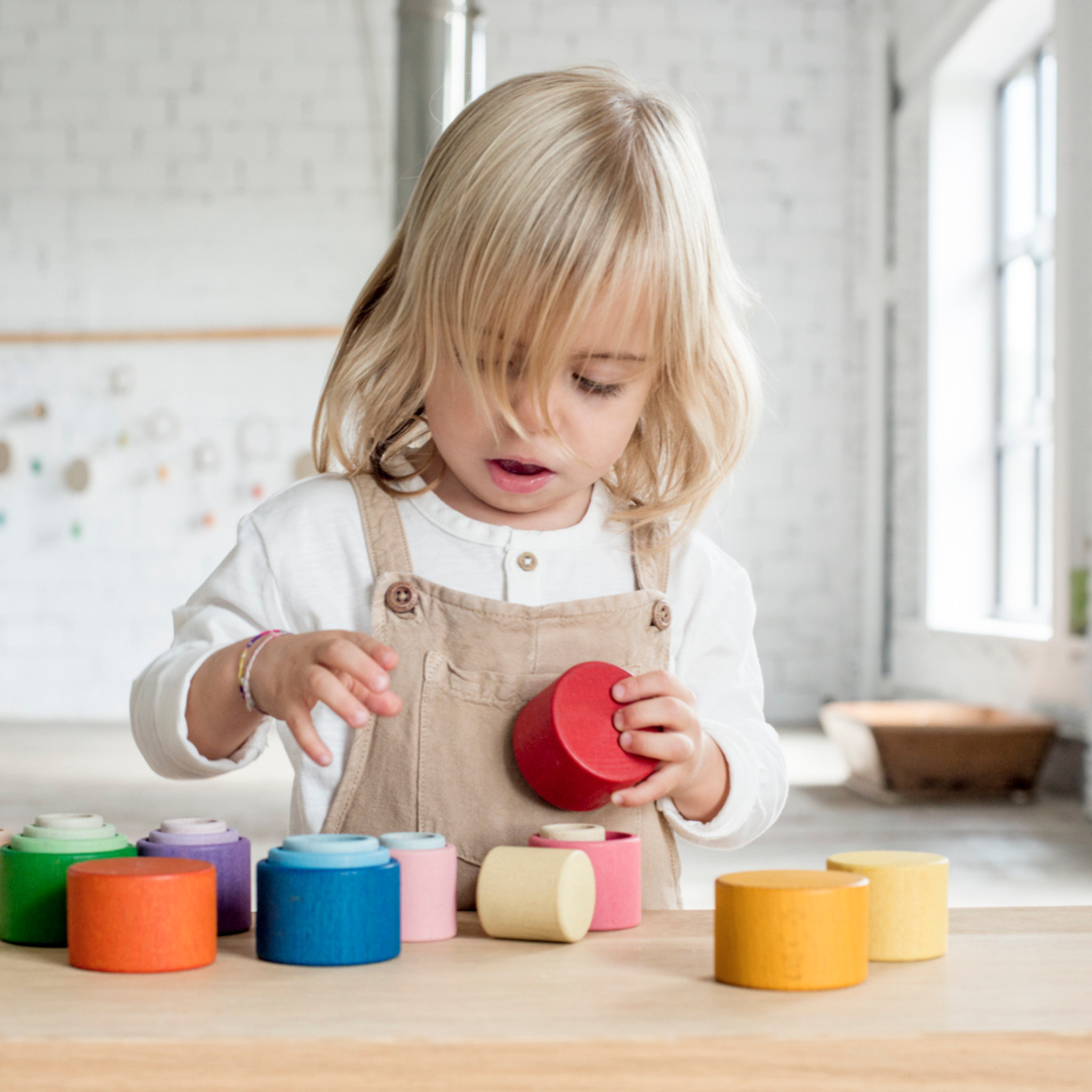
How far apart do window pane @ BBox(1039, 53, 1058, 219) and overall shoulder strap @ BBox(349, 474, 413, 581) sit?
3.65 meters

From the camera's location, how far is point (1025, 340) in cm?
440

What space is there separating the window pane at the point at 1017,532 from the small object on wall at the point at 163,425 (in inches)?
122

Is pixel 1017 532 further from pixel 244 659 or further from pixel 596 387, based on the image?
pixel 244 659

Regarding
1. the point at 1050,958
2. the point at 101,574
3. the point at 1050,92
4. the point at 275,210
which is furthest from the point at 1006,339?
the point at 1050,958

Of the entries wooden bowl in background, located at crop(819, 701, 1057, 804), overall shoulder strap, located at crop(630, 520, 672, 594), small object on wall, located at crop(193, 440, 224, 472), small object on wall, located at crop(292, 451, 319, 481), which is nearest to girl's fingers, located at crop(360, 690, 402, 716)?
overall shoulder strap, located at crop(630, 520, 672, 594)

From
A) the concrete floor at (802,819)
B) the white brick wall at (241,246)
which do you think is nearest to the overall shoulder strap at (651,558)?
the concrete floor at (802,819)

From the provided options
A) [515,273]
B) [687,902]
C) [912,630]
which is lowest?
[687,902]

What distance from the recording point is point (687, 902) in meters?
2.19

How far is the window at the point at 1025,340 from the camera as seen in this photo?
13.7 ft

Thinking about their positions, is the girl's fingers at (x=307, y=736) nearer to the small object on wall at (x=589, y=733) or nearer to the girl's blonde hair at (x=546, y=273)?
the small object on wall at (x=589, y=733)

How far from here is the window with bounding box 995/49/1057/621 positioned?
4.18m

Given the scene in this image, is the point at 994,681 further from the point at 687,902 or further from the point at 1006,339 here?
the point at 687,902

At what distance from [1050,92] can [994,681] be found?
1.81m

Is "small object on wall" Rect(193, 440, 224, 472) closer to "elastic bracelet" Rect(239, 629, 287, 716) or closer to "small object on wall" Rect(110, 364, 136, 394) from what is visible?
"small object on wall" Rect(110, 364, 136, 394)
